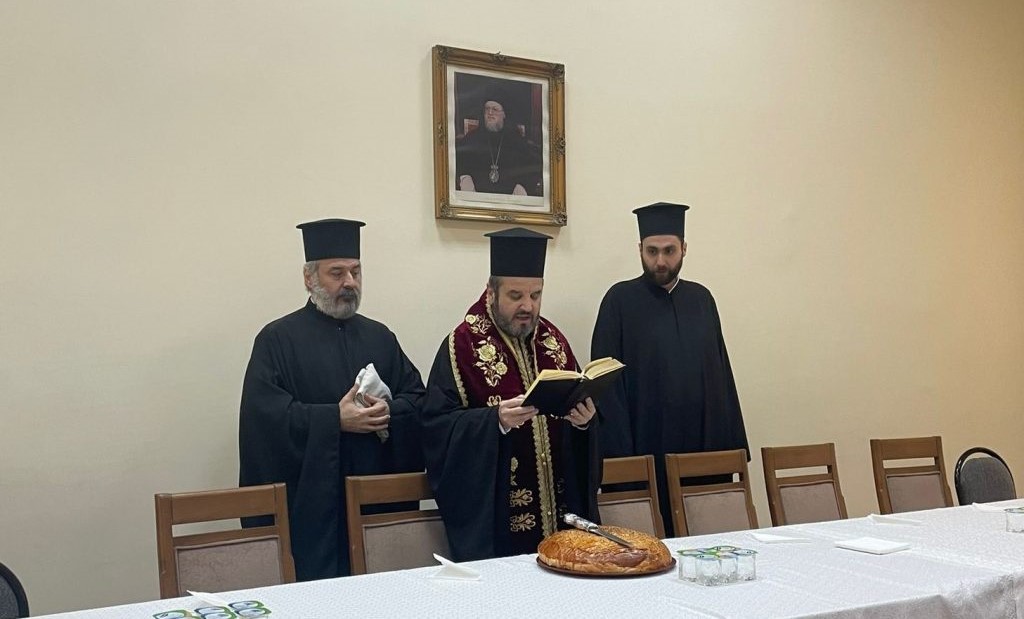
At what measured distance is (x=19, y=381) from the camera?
13.2ft

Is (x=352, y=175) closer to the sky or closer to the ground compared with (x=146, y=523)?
closer to the sky

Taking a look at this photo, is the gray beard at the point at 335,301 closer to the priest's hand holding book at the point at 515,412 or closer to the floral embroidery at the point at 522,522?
the priest's hand holding book at the point at 515,412

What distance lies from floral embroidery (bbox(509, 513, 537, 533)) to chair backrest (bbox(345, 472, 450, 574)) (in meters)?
0.36

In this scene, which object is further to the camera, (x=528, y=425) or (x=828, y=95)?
(x=828, y=95)

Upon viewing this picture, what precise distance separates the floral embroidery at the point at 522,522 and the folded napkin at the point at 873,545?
3.90ft

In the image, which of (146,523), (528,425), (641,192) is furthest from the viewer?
(641,192)

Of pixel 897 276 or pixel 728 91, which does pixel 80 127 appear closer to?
pixel 728 91

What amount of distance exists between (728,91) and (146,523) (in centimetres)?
384

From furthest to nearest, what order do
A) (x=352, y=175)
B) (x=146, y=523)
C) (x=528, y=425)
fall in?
(x=352, y=175) < (x=146, y=523) < (x=528, y=425)

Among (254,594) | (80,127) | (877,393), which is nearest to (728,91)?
(877,393)

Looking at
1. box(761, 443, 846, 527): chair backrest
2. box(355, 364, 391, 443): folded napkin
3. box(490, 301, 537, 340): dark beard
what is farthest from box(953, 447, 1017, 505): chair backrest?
box(355, 364, 391, 443): folded napkin

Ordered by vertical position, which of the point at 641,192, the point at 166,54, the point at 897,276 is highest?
the point at 166,54

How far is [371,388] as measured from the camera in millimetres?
3953

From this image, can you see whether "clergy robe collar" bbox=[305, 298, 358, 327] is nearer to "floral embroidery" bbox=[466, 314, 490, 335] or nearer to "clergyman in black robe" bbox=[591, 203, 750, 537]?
"floral embroidery" bbox=[466, 314, 490, 335]
